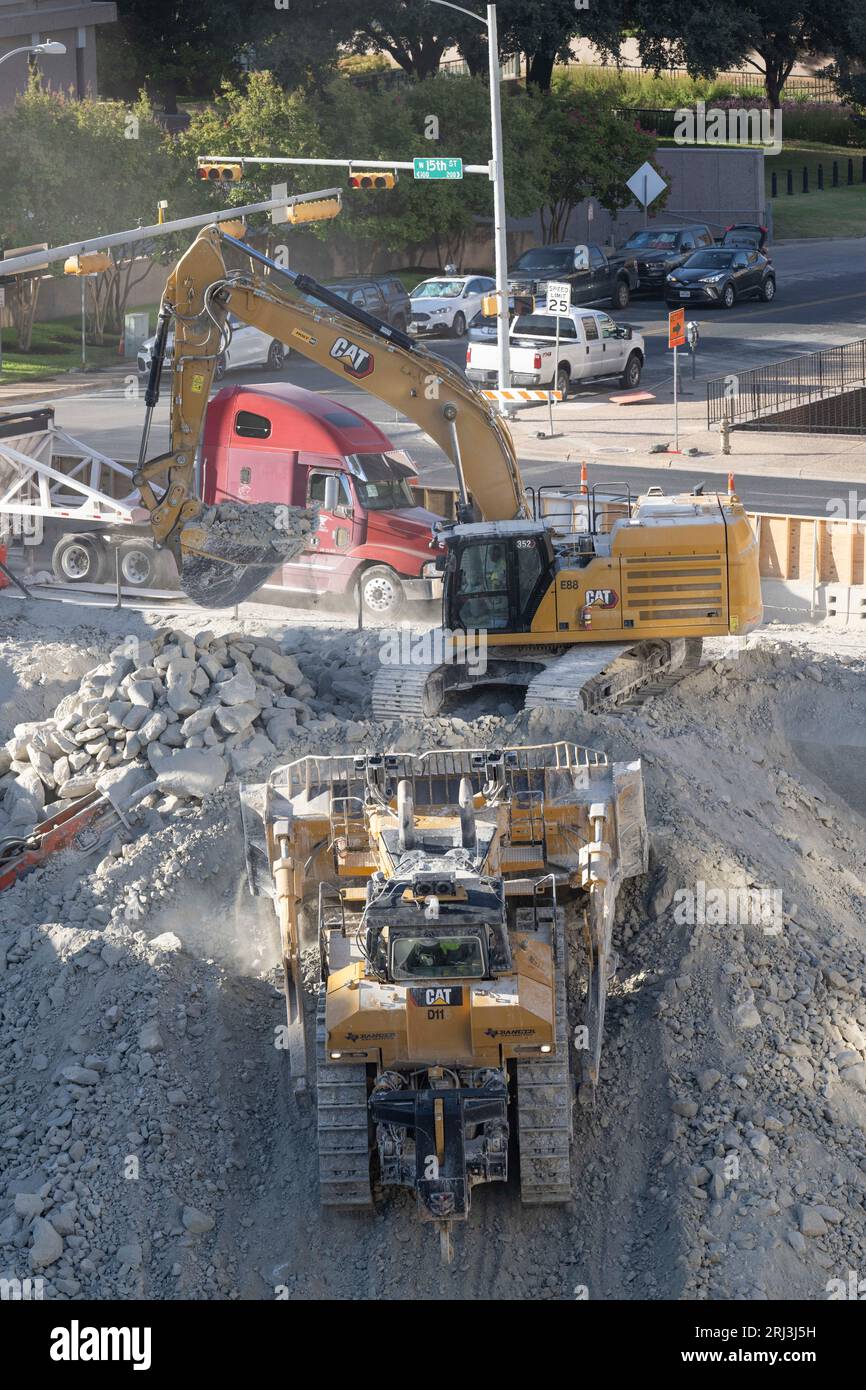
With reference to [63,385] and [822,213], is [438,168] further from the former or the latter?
[822,213]

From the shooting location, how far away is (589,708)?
18.3 meters

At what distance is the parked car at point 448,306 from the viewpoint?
43750 millimetres

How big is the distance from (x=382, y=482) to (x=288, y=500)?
126cm

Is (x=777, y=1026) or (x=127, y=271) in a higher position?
(x=127, y=271)

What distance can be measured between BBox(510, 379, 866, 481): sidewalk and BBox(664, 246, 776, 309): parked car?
34.5ft

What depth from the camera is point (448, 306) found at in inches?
1722

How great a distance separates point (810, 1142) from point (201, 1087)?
14.1ft

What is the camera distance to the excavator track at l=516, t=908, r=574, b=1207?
38.8ft

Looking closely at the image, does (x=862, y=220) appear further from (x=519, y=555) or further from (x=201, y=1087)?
(x=201, y=1087)

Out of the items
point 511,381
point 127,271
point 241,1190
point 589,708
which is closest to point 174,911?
point 241,1190

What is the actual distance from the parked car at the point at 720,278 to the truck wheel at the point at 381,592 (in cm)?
2582

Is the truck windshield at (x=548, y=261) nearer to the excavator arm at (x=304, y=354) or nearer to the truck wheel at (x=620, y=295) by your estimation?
the truck wheel at (x=620, y=295)

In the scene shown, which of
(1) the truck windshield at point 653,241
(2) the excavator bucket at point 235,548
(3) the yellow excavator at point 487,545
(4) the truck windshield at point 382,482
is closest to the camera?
(3) the yellow excavator at point 487,545

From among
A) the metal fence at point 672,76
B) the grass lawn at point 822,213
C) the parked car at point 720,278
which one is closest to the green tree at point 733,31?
the metal fence at point 672,76
